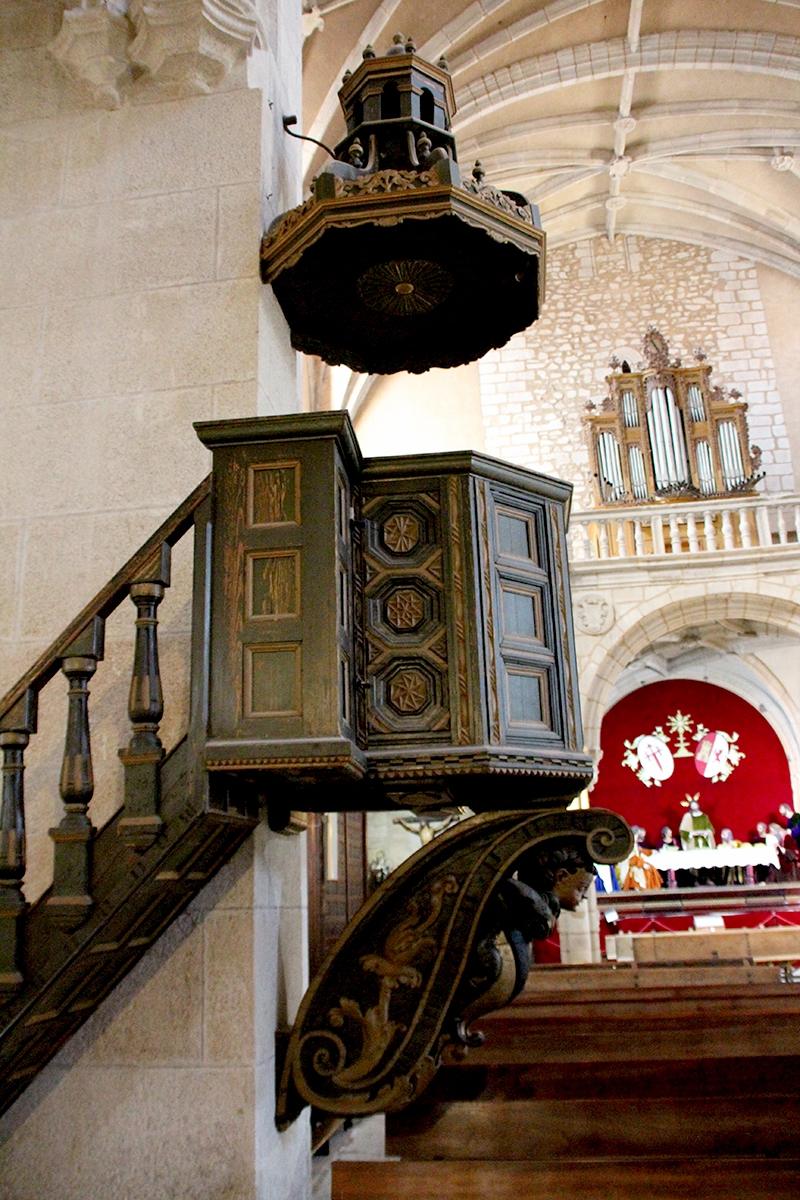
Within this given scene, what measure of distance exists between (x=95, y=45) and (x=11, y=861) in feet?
8.83

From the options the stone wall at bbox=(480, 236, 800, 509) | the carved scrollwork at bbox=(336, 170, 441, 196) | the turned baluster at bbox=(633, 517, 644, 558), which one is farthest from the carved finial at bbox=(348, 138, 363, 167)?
the stone wall at bbox=(480, 236, 800, 509)

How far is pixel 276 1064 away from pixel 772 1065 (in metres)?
1.83

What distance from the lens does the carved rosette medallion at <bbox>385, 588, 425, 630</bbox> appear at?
293 cm

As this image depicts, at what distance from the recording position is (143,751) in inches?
100

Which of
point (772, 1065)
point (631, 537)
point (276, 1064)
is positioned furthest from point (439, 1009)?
point (631, 537)

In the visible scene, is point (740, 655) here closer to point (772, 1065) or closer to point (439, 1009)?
point (772, 1065)

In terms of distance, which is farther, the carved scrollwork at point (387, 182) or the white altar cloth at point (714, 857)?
the white altar cloth at point (714, 857)

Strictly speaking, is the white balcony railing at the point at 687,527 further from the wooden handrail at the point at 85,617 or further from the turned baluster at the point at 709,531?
the wooden handrail at the point at 85,617

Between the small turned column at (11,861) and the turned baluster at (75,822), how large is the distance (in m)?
0.08

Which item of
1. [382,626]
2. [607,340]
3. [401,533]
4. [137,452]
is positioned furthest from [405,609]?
[607,340]

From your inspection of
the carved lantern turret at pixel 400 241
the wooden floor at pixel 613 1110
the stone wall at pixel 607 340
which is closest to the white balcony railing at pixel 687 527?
the stone wall at pixel 607 340

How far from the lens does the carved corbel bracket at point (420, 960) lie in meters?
2.81

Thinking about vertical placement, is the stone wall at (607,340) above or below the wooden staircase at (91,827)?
above

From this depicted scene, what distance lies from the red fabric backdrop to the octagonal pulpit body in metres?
11.8
